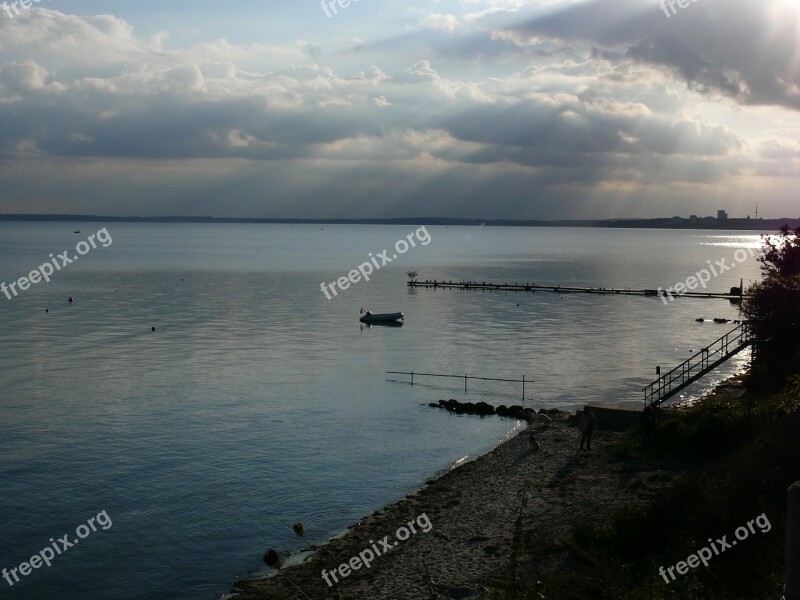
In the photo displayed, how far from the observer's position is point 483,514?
26141 mm

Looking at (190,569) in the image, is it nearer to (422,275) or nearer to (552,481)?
(552,481)

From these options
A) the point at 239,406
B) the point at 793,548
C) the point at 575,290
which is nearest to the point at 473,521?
the point at 793,548

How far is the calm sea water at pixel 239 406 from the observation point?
85.3ft

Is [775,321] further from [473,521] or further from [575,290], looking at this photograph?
[575,290]

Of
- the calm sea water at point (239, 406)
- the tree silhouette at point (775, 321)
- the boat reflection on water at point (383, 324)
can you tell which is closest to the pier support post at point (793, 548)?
the calm sea water at point (239, 406)

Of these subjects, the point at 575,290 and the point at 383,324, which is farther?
the point at 575,290

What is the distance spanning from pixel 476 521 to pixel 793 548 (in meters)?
20.8

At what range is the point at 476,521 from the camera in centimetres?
2552

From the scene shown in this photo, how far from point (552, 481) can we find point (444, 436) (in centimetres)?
1086

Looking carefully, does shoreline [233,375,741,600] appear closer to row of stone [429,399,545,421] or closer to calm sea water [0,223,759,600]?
calm sea water [0,223,759,600]

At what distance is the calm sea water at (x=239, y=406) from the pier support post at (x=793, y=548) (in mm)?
19291

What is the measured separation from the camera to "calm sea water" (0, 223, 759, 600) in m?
26.0

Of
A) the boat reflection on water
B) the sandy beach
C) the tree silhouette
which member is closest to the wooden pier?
the boat reflection on water

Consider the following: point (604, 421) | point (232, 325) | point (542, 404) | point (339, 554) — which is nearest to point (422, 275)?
point (232, 325)
